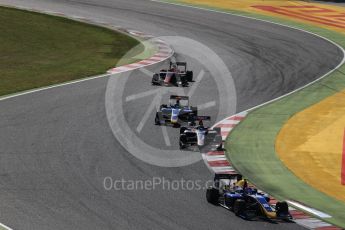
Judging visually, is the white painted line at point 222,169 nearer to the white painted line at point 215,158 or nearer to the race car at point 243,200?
the white painted line at point 215,158

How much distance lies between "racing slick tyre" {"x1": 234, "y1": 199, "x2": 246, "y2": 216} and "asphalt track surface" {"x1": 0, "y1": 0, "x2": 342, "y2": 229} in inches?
9.2

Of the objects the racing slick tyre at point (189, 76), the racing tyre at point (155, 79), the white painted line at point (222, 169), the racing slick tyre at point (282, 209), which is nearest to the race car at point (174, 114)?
the white painted line at point (222, 169)

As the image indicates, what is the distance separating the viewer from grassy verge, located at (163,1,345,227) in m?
20.0

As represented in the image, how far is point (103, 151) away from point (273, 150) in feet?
18.2

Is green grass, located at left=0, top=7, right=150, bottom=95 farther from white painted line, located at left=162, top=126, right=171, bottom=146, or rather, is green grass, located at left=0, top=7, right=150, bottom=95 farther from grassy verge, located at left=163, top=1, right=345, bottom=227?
grassy verge, located at left=163, top=1, right=345, bottom=227

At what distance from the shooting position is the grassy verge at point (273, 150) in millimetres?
20039

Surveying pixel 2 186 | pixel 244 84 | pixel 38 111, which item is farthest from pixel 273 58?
pixel 2 186

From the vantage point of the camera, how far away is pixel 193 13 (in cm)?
4966

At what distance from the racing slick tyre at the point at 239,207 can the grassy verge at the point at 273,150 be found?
210 centimetres

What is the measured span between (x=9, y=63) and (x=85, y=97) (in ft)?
26.0

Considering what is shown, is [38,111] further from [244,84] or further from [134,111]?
[244,84]

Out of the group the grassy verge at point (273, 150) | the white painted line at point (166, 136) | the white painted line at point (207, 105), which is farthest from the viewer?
the white painted line at point (207, 105)

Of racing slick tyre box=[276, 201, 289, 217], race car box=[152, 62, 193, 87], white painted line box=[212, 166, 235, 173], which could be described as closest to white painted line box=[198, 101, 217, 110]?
race car box=[152, 62, 193, 87]

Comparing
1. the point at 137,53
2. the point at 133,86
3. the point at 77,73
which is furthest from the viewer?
the point at 137,53
